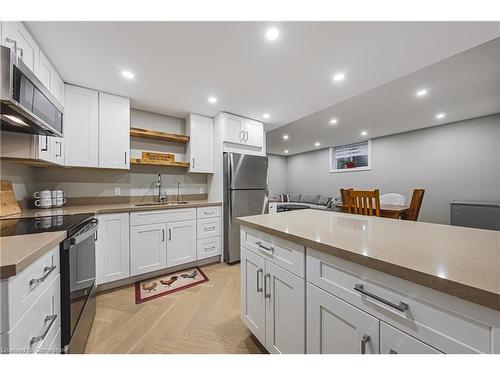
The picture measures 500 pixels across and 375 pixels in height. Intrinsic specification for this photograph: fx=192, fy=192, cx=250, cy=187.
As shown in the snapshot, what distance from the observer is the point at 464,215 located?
3.59 m

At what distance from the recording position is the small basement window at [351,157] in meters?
5.64

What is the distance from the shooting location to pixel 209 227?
2.83m

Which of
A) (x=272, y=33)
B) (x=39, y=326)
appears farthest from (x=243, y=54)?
(x=39, y=326)

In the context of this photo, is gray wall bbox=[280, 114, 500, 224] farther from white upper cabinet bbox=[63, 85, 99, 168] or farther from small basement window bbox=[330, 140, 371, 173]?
white upper cabinet bbox=[63, 85, 99, 168]

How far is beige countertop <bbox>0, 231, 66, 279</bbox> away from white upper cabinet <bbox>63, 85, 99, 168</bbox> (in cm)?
157

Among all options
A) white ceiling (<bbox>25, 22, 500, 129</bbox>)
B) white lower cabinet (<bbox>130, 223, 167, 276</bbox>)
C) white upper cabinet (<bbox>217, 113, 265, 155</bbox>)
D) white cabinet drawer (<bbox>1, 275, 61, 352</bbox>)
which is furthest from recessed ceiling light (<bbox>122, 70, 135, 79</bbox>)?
white cabinet drawer (<bbox>1, 275, 61, 352</bbox>)

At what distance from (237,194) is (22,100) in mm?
2229

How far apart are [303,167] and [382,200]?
3370 mm

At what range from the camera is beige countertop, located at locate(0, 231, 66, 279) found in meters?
0.63

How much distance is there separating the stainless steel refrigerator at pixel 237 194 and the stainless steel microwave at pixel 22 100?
1.85 metres

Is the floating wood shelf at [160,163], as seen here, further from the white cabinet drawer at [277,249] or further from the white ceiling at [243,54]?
the white cabinet drawer at [277,249]

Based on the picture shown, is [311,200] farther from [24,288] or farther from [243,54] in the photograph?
[24,288]

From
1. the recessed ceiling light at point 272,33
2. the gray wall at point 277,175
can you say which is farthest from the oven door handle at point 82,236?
the gray wall at point 277,175
